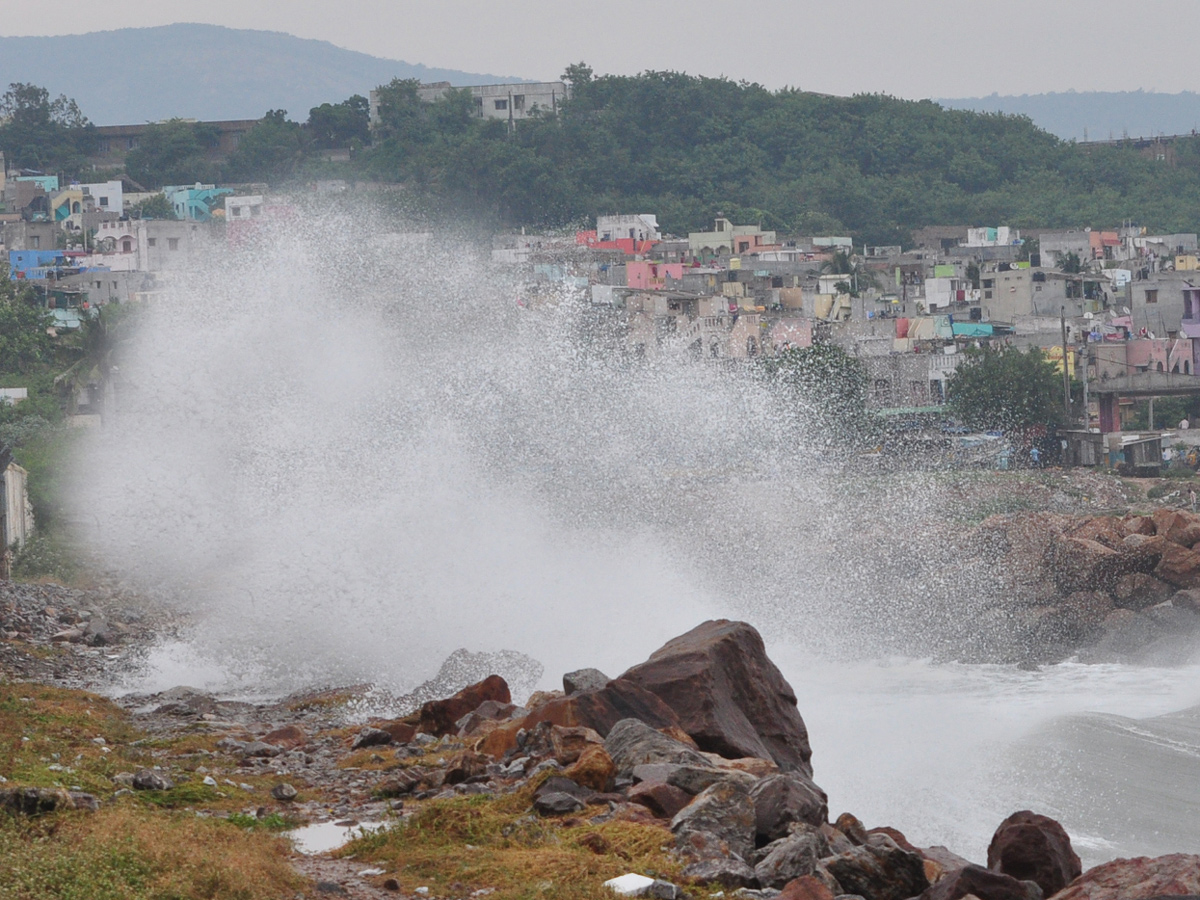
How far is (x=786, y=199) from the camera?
90375mm

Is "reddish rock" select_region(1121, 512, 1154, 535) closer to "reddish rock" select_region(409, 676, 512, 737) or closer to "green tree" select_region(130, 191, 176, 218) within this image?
"reddish rock" select_region(409, 676, 512, 737)

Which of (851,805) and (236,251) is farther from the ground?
(236,251)

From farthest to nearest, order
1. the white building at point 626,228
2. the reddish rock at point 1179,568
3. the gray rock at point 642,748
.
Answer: the white building at point 626,228 → the reddish rock at point 1179,568 → the gray rock at point 642,748

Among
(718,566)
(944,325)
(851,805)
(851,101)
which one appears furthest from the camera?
(851,101)

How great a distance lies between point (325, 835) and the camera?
35.3 feet

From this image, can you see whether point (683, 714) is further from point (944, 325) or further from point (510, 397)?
point (944, 325)

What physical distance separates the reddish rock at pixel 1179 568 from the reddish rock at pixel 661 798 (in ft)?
71.8

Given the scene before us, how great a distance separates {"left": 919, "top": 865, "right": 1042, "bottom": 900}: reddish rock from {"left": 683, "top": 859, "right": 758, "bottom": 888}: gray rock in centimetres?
109

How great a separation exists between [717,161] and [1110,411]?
1949 inches

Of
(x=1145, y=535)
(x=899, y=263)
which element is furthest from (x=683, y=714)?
(x=899, y=263)

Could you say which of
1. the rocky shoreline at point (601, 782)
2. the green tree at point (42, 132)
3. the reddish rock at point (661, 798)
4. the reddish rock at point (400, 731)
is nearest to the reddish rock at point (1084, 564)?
the rocky shoreline at point (601, 782)

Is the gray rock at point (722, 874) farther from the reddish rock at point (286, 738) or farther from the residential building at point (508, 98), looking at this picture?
the residential building at point (508, 98)

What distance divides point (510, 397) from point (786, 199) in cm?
6084

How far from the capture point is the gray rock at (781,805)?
34.0ft
